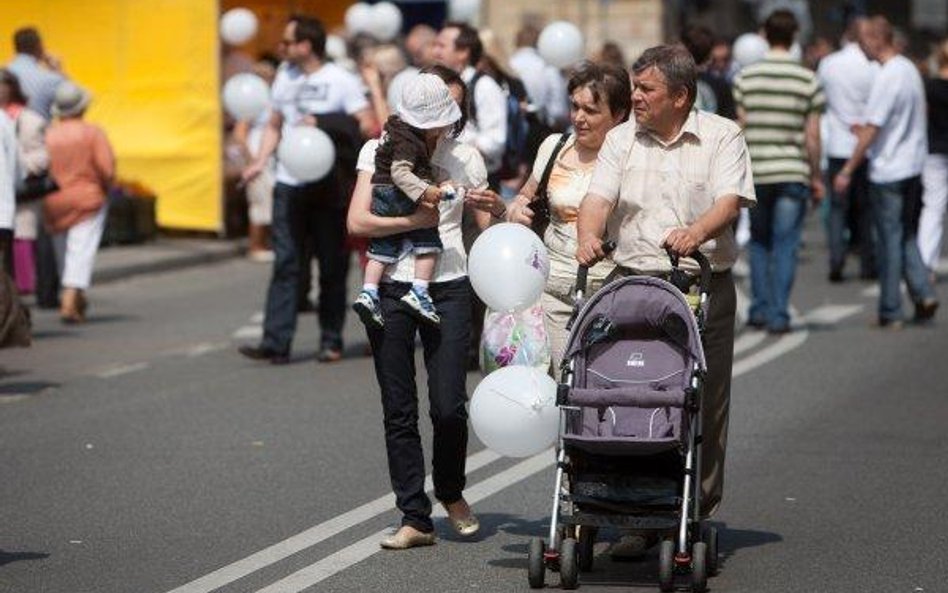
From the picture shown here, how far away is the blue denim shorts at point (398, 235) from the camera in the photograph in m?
9.27

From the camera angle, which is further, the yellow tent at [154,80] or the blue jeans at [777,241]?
the yellow tent at [154,80]

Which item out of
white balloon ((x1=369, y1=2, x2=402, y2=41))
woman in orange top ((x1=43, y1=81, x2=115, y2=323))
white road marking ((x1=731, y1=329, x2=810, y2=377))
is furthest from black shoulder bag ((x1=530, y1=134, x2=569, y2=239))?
white balloon ((x1=369, y1=2, x2=402, y2=41))

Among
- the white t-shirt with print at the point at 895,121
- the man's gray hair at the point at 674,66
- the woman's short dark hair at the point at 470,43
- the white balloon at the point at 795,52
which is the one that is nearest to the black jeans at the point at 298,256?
the woman's short dark hair at the point at 470,43

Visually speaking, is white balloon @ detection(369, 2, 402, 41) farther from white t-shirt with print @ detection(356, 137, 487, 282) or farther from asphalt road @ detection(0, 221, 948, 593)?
white t-shirt with print @ detection(356, 137, 487, 282)

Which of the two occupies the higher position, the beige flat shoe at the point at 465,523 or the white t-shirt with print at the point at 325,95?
the white t-shirt with print at the point at 325,95

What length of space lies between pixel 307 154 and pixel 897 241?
A: 14.4ft

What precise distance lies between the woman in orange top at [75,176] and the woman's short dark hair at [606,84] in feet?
33.8

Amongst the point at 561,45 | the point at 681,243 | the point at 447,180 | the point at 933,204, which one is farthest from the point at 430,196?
the point at 561,45

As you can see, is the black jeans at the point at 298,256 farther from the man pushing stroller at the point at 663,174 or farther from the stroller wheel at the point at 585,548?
the stroller wheel at the point at 585,548

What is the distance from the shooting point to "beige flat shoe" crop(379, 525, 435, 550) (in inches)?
362

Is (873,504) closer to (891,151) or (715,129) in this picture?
(715,129)

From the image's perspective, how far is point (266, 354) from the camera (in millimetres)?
15711

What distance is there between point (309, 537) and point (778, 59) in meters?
8.17

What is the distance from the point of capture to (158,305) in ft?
67.4
